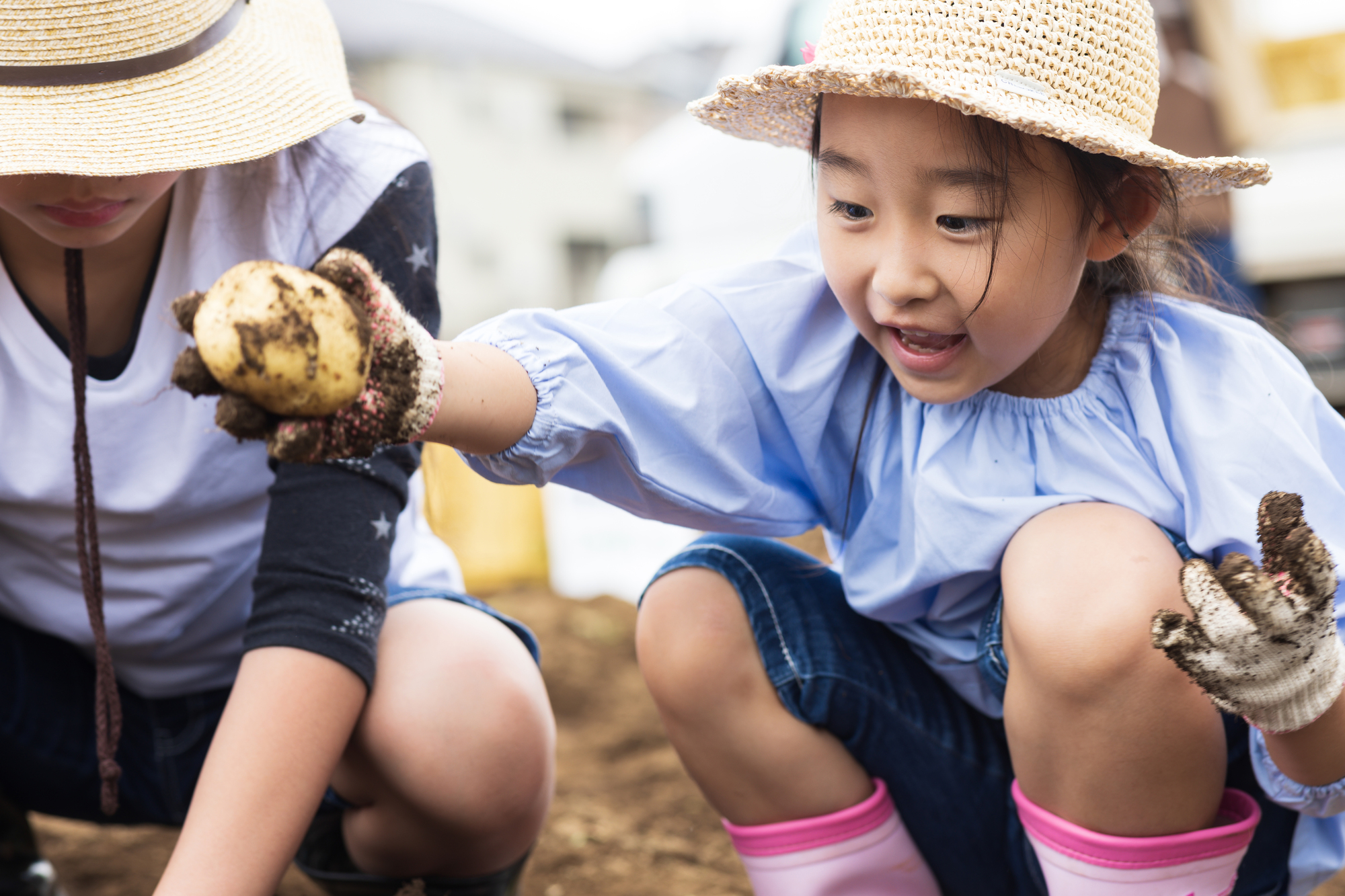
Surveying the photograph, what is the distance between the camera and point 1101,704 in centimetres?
97

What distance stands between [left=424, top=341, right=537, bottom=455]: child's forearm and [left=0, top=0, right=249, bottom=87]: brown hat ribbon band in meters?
0.39

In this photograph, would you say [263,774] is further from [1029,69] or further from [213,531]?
[1029,69]

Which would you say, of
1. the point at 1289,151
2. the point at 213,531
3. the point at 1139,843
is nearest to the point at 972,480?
the point at 1139,843

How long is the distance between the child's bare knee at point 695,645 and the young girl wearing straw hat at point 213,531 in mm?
153

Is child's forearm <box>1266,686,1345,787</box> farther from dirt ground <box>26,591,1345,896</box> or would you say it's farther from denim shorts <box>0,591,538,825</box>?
denim shorts <box>0,591,538,825</box>

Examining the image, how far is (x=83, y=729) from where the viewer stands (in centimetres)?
139

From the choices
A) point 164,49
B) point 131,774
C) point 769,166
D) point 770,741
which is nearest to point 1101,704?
point 770,741

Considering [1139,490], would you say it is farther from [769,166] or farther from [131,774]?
[769,166]

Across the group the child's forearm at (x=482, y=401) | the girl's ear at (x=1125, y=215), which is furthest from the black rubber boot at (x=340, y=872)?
the girl's ear at (x=1125, y=215)

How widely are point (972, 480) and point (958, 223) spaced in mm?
267

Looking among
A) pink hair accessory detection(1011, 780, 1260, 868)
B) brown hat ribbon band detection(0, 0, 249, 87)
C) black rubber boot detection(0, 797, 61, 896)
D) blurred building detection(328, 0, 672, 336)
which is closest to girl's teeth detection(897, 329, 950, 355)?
pink hair accessory detection(1011, 780, 1260, 868)

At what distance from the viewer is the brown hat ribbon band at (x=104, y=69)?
3.29 feet

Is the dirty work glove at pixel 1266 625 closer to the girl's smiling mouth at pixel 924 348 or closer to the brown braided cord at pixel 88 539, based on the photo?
the girl's smiling mouth at pixel 924 348

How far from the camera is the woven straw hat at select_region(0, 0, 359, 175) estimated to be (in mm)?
975
